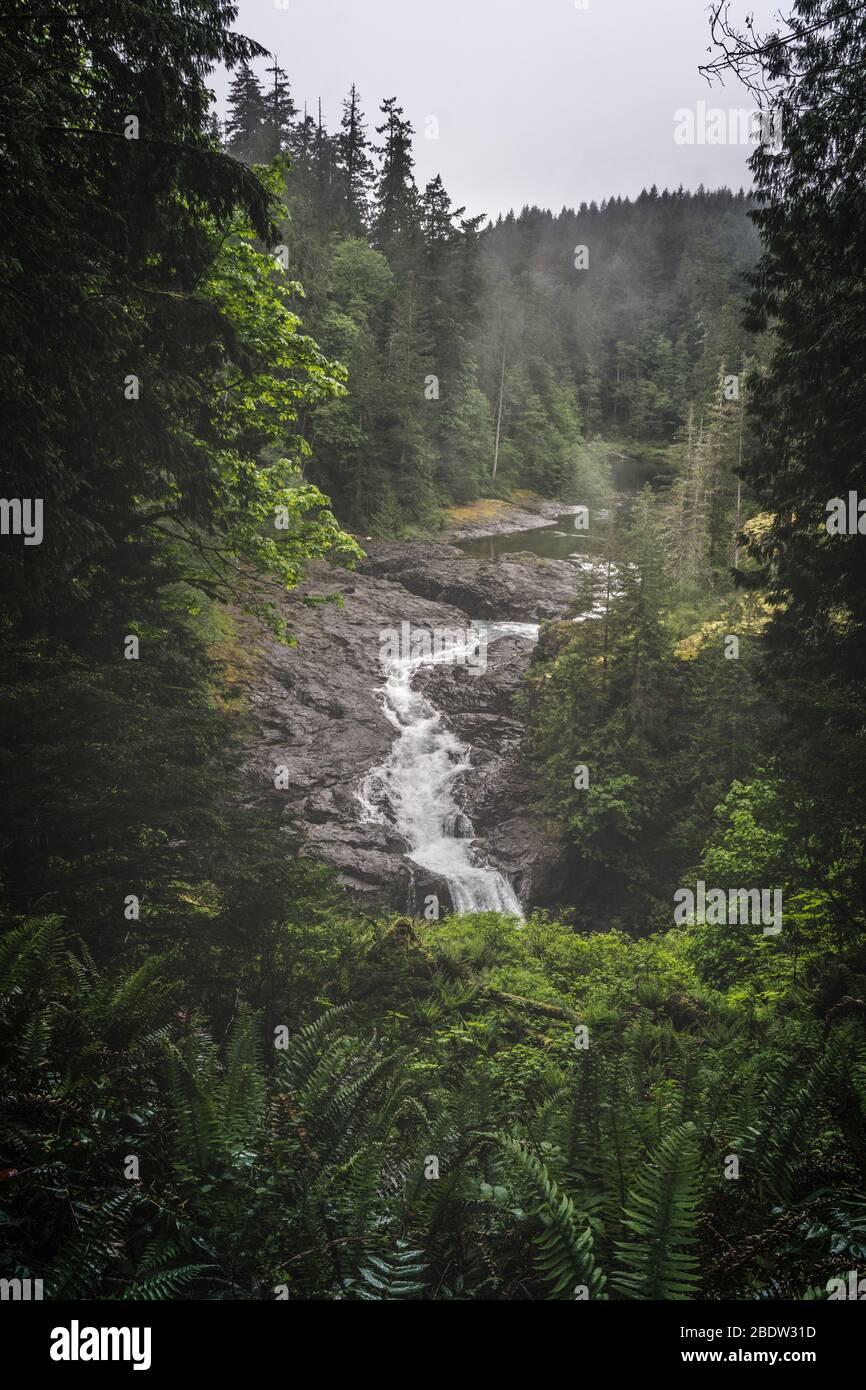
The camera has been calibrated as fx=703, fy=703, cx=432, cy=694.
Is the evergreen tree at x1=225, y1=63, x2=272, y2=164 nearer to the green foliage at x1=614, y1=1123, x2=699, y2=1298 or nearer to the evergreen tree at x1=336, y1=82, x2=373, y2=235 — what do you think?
the evergreen tree at x1=336, y1=82, x2=373, y2=235

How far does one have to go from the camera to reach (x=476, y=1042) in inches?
336

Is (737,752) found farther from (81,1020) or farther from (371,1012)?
(81,1020)

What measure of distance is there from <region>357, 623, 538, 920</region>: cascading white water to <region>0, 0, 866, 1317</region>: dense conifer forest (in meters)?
1.77

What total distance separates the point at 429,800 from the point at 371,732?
2.73 meters

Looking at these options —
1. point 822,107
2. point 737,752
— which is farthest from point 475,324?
point 822,107

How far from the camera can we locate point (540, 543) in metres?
39.4

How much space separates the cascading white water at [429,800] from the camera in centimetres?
1800

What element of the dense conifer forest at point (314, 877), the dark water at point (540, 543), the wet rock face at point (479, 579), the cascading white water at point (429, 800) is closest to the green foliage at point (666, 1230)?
the dense conifer forest at point (314, 877)

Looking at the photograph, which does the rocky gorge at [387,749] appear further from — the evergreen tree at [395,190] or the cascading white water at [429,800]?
the evergreen tree at [395,190]

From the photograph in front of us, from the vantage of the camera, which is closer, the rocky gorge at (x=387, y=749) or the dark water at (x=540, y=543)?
the rocky gorge at (x=387, y=749)

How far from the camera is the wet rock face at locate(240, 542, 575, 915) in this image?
1734 cm

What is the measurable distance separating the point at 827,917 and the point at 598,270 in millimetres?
102012

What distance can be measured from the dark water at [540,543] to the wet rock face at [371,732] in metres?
8.14

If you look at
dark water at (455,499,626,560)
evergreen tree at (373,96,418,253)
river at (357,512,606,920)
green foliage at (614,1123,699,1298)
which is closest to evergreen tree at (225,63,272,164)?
evergreen tree at (373,96,418,253)
